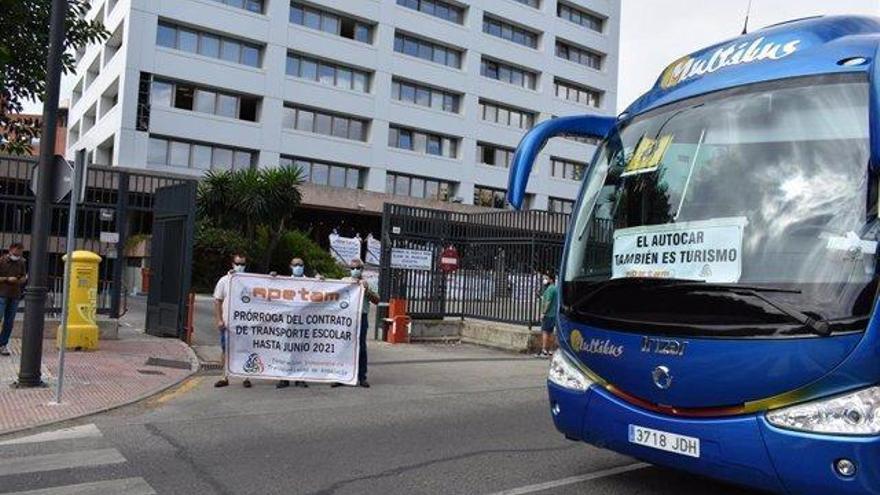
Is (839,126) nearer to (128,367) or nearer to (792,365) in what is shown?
(792,365)

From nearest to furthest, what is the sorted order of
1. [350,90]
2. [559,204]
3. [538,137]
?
[538,137] → [350,90] → [559,204]

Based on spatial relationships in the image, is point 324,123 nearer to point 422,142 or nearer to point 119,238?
point 422,142

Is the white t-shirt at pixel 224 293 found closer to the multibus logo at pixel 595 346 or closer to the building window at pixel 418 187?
the multibus logo at pixel 595 346

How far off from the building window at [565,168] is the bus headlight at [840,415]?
168ft

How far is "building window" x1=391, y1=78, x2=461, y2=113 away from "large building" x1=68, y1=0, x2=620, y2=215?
9 centimetres

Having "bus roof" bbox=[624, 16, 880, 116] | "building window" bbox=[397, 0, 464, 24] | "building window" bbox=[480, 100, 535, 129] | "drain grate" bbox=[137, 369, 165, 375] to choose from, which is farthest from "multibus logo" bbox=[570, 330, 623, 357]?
"building window" bbox=[480, 100, 535, 129]

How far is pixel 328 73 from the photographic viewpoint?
43.8 meters

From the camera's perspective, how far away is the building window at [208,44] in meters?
38.3

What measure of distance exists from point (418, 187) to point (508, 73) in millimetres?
11316

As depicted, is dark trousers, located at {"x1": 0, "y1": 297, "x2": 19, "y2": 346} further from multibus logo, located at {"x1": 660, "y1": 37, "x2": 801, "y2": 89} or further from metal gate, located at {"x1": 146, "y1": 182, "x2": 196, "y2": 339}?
multibus logo, located at {"x1": 660, "y1": 37, "x2": 801, "y2": 89}

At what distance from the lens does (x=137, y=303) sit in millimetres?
23359

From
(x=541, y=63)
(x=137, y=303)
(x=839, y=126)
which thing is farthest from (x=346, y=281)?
(x=541, y=63)

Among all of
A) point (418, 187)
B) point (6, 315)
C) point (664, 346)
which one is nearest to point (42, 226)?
point (6, 315)

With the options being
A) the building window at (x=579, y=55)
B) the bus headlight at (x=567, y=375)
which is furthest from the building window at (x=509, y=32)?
the bus headlight at (x=567, y=375)
